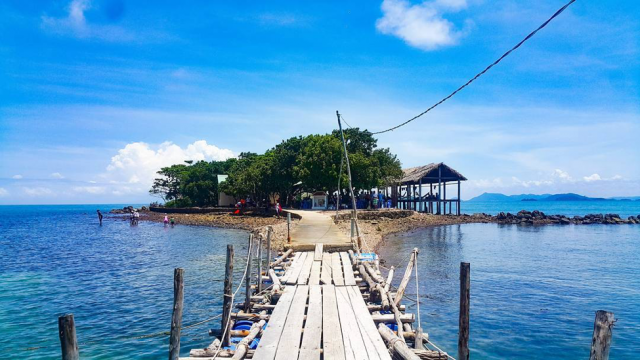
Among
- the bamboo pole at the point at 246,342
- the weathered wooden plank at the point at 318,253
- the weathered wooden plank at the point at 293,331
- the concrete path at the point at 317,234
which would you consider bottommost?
the bamboo pole at the point at 246,342

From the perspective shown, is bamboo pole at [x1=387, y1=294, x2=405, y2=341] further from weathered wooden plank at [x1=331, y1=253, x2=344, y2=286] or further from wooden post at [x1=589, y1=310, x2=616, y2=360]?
wooden post at [x1=589, y1=310, x2=616, y2=360]

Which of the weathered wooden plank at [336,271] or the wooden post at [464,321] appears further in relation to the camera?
the weathered wooden plank at [336,271]

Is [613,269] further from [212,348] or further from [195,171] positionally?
[195,171]

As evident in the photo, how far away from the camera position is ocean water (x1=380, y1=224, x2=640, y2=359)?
10773mm

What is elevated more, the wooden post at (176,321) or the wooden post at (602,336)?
the wooden post at (602,336)

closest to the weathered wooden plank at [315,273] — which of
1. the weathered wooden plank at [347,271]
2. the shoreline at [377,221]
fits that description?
the weathered wooden plank at [347,271]

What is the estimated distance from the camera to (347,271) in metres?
12.8

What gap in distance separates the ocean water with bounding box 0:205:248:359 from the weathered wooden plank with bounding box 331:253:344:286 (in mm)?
3618

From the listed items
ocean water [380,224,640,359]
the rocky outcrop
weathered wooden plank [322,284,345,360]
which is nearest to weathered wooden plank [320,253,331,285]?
weathered wooden plank [322,284,345,360]

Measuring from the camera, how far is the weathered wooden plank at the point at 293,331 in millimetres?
6282

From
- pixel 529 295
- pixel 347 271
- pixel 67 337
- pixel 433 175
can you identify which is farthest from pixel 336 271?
pixel 433 175

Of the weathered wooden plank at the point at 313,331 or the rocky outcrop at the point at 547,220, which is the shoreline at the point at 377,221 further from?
the weathered wooden plank at the point at 313,331

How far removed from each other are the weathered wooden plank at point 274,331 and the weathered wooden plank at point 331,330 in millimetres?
764

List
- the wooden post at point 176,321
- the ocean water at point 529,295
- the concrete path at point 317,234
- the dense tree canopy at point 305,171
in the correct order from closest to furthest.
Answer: the wooden post at point 176,321 → the ocean water at point 529,295 → the concrete path at point 317,234 → the dense tree canopy at point 305,171
